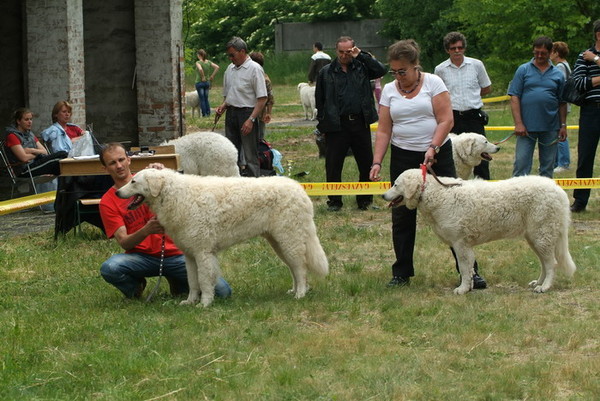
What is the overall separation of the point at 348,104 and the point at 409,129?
4075 mm

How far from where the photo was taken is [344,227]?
11195 millimetres

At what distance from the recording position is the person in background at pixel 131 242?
7.73 m

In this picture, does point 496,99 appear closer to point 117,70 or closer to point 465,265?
point 117,70

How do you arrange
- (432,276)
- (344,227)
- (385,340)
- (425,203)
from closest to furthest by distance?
(385,340) → (425,203) → (432,276) → (344,227)

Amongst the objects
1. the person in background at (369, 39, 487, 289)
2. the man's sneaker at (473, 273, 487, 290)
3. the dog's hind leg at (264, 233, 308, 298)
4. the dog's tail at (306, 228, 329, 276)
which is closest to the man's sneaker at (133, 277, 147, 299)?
the dog's hind leg at (264, 233, 308, 298)

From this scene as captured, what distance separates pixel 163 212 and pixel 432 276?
2509 millimetres

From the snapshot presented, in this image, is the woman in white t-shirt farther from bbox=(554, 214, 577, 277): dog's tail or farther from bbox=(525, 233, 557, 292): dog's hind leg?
bbox=(554, 214, 577, 277): dog's tail

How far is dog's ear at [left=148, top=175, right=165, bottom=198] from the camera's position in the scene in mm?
7477

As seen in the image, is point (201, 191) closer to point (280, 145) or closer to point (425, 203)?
point (425, 203)

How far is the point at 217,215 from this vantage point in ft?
25.1

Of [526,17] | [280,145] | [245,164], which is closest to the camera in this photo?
[245,164]

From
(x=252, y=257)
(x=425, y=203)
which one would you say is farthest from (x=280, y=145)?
(x=425, y=203)

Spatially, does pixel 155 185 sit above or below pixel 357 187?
above

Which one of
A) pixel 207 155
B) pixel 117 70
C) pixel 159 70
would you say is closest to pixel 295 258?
pixel 207 155
